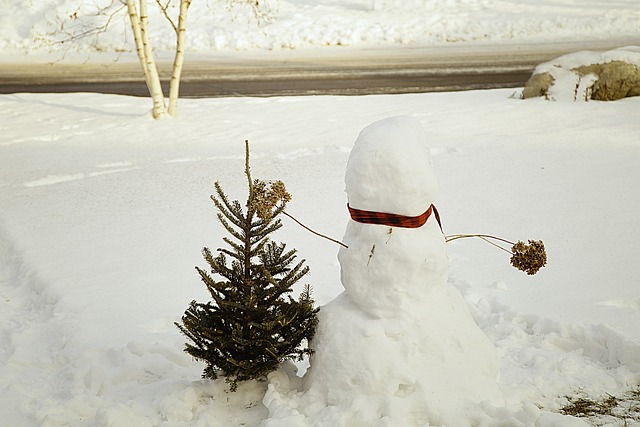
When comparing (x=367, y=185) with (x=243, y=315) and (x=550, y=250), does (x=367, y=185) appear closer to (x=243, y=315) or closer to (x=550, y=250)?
(x=243, y=315)

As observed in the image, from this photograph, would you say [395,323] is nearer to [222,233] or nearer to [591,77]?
[222,233]

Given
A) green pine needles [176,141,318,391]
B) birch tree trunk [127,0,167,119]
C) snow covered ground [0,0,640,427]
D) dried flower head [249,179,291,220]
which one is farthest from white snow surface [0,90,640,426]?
dried flower head [249,179,291,220]

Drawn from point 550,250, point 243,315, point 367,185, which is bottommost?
point 550,250

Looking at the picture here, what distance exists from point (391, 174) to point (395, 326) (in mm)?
664

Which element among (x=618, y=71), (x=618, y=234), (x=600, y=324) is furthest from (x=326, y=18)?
(x=600, y=324)

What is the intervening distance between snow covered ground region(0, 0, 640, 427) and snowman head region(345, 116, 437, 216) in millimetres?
1011

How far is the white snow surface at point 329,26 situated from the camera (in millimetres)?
18422

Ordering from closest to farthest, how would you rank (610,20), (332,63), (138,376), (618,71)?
(138,376) → (618,71) → (332,63) → (610,20)

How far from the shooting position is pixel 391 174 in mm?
3156

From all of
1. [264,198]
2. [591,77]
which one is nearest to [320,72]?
[591,77]

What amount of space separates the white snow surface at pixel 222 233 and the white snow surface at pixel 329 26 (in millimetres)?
7448

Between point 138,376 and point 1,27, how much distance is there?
58.6 ft

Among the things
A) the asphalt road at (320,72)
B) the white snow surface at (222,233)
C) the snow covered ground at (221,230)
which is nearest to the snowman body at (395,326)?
the white snow surface at (222,233)

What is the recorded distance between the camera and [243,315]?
3.45 m
